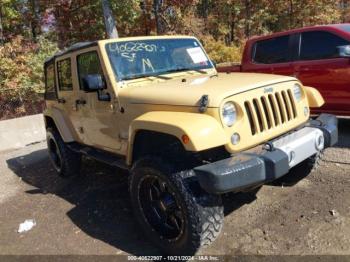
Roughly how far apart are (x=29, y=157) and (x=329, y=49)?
18.9ft

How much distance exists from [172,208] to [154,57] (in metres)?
1.81

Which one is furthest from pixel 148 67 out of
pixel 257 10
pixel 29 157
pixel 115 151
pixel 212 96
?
pixel 257 10

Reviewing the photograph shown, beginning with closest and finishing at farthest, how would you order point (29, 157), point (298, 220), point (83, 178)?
point (298, 220), point (83, 178), point (29, 157)

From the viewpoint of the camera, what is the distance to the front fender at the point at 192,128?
2.99 m

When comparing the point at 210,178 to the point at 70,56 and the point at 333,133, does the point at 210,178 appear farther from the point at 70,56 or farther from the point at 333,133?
the point at 70,56

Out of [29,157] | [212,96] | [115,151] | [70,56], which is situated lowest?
[29,157]

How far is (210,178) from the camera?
2.95m

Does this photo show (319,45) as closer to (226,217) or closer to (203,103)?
(226,217)

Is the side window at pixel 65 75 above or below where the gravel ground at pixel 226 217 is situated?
above

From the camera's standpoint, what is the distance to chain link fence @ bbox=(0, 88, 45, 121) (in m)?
11.0

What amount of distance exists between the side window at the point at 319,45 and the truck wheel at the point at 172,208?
394 centimetres

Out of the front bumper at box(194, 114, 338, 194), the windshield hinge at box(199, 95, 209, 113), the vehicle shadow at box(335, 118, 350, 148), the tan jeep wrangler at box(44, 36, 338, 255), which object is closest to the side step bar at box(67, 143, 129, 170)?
the tan jeep wrangler at box(44, 36, 338, 255)

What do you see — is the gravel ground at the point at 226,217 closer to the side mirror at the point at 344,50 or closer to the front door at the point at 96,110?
the front door at the point at 96,110

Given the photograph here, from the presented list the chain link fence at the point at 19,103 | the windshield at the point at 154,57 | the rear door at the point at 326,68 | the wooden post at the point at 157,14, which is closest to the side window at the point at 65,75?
the windshield at the point at 154,57
